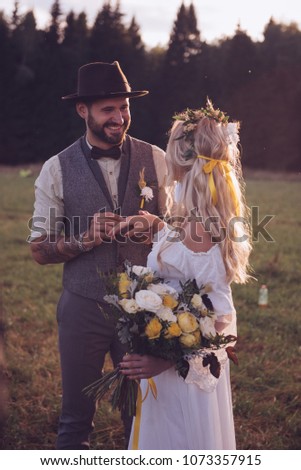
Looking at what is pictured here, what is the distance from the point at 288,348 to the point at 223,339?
3638 mm

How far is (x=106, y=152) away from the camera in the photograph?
3.80 meters

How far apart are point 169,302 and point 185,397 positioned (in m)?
0.57

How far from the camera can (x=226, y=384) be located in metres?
3.32

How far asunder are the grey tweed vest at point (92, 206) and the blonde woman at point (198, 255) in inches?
24.7

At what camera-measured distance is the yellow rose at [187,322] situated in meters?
2.89

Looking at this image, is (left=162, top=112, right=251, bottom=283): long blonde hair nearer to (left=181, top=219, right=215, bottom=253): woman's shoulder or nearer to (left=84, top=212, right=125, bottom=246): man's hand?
(left=181, top=219, right=215, bottom=253): woman's shoulder

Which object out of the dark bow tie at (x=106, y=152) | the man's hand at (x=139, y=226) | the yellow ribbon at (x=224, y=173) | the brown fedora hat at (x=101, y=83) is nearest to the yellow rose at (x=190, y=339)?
the yellow ribbon at (x=224, y=173)

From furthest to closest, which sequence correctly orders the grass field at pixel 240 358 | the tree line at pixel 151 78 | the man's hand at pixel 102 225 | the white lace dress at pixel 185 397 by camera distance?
the tree line at pixel 151 78 → the grass field at pixel 240 358 → the man's hand at pixel 102 225 → the white lace dress at pixel 185 397

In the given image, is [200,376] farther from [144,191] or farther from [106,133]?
[106,133]

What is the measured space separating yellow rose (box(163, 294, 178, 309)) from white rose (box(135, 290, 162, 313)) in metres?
0.05

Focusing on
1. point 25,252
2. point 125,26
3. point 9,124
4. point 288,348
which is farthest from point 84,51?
point 288,348

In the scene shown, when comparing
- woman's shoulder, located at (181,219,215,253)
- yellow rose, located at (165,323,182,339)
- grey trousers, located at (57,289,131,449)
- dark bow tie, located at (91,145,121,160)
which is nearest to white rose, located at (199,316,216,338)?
yellow rose, located at (165,323,182,339)

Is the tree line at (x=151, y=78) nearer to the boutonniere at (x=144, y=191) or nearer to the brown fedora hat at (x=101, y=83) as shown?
the brown fedora hat at (x=101, y=83)

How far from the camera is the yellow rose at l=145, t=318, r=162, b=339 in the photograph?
2.87 m
